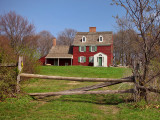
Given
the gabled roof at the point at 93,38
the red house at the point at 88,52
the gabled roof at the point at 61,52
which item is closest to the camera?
the red house at the point at 88,52

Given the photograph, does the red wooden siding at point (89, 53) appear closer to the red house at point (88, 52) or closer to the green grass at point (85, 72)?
the red house at point (88, 52)

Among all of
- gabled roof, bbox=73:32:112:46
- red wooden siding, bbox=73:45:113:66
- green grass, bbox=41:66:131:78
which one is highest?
gabled roof, bbox=73:32:112:46

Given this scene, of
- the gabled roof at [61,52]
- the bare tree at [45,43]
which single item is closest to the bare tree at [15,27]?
Answer: the gabled roof at [61,52]

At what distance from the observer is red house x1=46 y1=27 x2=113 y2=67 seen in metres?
31.2

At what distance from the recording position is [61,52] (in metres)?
35.0

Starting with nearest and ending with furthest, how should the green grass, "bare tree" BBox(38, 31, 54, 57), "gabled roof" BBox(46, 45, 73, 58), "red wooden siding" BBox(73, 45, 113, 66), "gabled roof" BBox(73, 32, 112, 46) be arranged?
1. the green grass
2. "red wooden siding" BBox(73, 45, 113, 66)
3. "gabled roof" BBox(73, 32, 112, 46)
4. "gabled roof" BBox(46, 45, 73, 58)
5. "bare tree" BBox(38, 31, 54, 57)

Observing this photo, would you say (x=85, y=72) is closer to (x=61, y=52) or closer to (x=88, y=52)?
(x=88, y=52)

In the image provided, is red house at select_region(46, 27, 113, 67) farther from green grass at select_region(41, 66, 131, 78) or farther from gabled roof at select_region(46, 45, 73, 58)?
green grass at select_region(41, 66, 131, 78)

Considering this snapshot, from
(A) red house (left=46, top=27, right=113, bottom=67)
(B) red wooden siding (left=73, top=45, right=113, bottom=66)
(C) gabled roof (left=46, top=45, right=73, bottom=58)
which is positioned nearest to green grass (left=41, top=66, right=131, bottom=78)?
(A) red house (left=46, top=27, right=113, bottom=67)

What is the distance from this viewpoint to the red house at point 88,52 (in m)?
31.2

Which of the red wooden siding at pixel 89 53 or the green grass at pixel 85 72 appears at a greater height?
the red wooden siding at pixel 89 53

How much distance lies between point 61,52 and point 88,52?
20.0 feet

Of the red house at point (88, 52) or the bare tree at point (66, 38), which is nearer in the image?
the red house at point (88, 52)

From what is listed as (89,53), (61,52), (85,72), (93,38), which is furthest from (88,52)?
(85,72)
